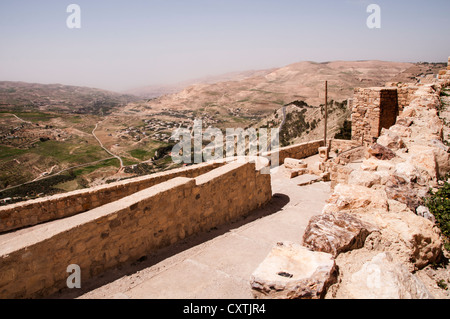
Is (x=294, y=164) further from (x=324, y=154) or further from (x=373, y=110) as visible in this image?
(x=373, y=110)

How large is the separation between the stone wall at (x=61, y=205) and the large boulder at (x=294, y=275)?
3909 mm

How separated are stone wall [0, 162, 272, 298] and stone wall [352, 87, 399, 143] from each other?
7.59 metres

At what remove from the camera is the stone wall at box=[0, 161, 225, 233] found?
5.00 metres

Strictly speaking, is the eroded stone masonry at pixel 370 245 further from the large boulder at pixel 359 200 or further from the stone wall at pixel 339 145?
the stone wall at pixel 339 145

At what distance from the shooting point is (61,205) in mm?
5340

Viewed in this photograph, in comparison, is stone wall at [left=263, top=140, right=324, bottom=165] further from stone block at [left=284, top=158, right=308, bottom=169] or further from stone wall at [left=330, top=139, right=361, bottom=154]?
stone block at [left=284, top=158, right=308, bottom=169]

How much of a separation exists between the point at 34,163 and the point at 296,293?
114ft

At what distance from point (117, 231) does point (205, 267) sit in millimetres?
1355

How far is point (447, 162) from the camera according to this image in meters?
5.16

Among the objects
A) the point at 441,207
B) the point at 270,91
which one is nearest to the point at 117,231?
the point at 441,207

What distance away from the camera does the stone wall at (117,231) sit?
3213 millimetres

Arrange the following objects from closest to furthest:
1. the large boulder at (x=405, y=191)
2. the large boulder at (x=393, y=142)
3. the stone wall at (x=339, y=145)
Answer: the large boulder at (x=405, y=191) → the large boulder at (x=393, y=142) → the stone wall at (x=339, y=145)

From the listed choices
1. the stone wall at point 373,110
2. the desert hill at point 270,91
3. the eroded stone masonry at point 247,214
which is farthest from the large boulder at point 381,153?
the desert hill at point 270,91
